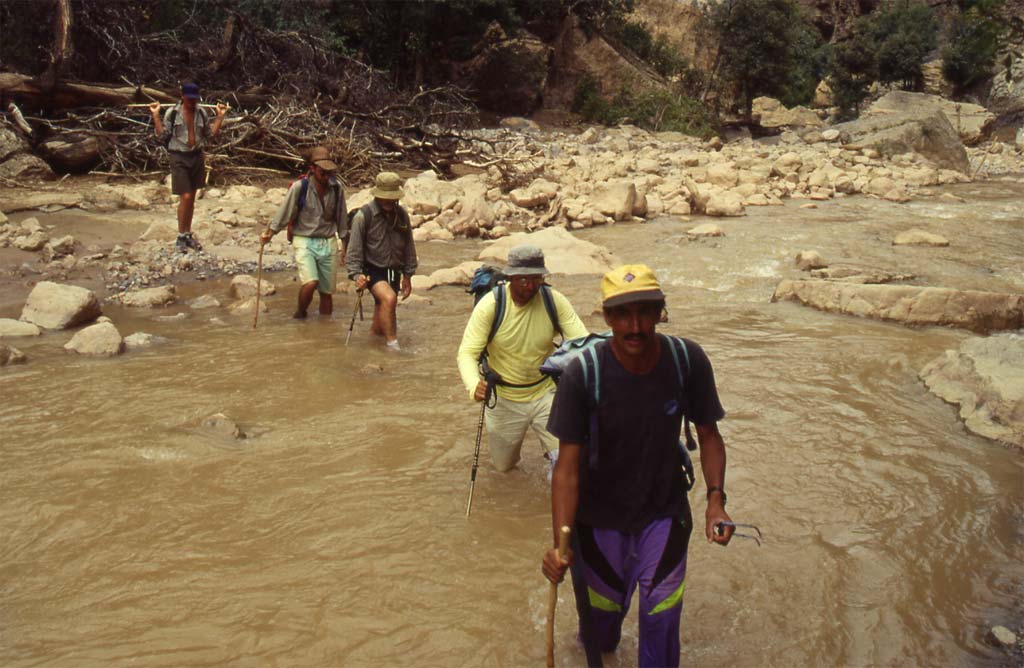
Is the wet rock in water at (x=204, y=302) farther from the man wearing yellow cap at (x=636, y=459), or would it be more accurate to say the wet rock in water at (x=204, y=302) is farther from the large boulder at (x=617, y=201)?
the man wearing yellow cap at (x=636, y=459)

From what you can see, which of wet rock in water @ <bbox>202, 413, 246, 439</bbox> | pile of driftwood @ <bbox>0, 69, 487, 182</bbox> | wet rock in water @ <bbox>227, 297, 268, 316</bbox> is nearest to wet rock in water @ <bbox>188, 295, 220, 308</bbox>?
wet rock in water @ <bbox>227, 297, 268, 316</bbox>

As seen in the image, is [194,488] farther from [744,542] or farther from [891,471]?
[891,471]

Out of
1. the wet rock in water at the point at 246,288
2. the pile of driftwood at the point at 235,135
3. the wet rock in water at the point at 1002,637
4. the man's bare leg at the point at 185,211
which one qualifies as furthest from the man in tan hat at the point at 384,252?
the pile of driftwood at the point at 235,135

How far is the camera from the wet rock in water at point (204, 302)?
849 centimetres

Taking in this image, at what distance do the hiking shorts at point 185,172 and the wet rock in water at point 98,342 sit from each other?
8.79 feet

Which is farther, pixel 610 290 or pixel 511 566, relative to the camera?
pixel 511 566

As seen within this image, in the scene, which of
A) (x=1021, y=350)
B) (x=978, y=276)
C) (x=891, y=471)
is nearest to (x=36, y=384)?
(x=891, y=471)

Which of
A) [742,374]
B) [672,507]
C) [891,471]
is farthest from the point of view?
[742,374]

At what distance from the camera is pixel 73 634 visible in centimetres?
355

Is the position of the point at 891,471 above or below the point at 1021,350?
below

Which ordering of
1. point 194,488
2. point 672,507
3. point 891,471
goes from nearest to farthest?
point 672,507 < point 194,488 < point 891,471

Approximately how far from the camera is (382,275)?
7.23 metres

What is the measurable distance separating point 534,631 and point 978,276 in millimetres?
8612

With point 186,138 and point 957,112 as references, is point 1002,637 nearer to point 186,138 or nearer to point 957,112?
point 186,138
